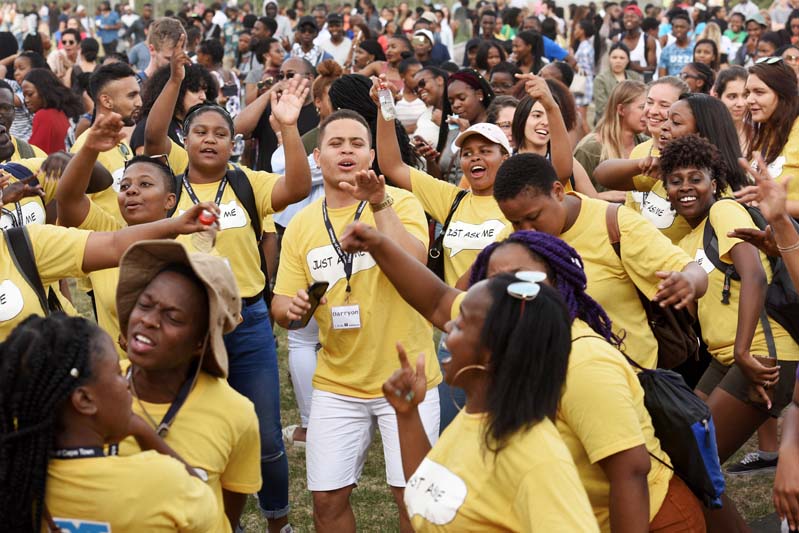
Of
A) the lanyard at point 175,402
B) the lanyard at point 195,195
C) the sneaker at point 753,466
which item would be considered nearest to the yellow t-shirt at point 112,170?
the lanyard at point 195,195

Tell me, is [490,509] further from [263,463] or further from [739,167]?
[739,167]

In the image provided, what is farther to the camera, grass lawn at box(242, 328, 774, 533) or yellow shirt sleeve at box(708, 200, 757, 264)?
grass lawn at box(242, 328, 774, 533)

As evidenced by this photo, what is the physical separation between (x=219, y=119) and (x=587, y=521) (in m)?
3.67

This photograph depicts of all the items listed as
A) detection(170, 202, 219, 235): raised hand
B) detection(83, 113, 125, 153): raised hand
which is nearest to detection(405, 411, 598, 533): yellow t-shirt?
detection(170, 202, 219, 235): raised hand

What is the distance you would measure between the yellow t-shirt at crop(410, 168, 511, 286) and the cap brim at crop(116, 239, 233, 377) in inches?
87.9

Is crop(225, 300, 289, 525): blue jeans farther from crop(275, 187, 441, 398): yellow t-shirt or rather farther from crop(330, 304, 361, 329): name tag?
crop(330, 304, 361, 329): name tag

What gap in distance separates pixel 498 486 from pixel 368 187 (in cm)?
202

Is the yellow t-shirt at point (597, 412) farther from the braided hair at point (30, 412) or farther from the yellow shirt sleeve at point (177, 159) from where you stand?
the yellow shirt sleeve at point (177, 159)

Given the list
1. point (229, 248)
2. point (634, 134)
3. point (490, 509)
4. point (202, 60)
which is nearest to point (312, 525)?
point (229, 248)

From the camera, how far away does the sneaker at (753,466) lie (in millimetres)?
6758

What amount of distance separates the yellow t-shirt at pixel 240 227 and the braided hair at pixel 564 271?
203 cm

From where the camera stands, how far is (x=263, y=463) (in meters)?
5.35

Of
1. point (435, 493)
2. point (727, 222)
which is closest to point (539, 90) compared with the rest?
point (727, 222)

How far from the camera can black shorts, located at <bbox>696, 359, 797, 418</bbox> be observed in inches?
203
